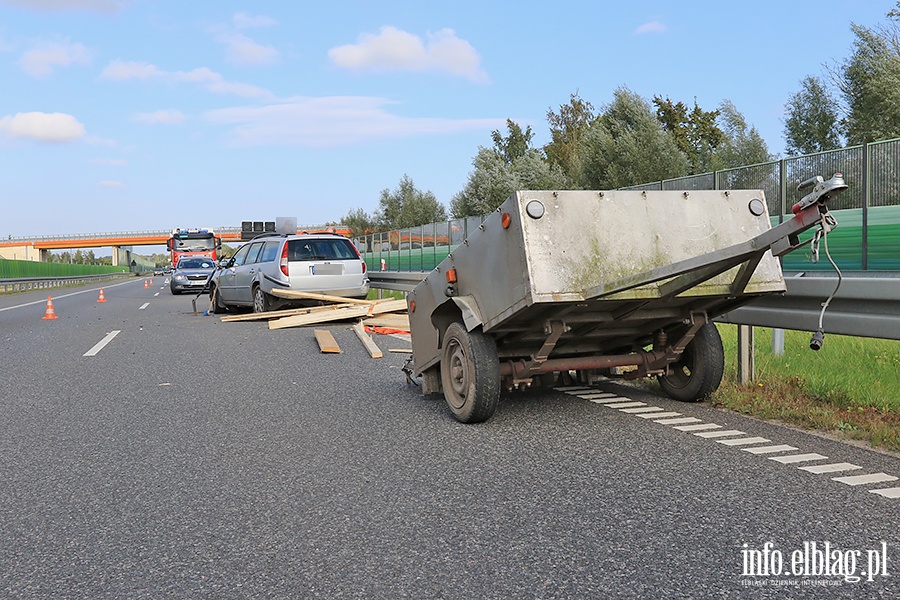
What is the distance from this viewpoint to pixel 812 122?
146ft

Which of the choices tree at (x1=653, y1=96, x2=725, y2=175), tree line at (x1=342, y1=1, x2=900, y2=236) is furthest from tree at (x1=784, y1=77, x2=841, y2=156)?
tree at (x1=653, y1=96, x2=725, y2=175)

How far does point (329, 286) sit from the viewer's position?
15.0 meters

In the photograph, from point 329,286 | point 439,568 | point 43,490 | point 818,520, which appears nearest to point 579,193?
point 818,520

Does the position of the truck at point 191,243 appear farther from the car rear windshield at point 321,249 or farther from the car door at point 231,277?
the car rear windshield at point 321,249

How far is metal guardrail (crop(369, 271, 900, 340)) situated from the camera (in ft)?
16.5

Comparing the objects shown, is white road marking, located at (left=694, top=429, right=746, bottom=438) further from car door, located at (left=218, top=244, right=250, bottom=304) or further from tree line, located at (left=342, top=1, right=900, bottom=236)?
tree line, located at (left=342, top=1, right=900, bottom=236)

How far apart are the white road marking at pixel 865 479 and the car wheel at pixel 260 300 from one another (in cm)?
1260

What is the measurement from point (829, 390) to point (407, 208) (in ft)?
234

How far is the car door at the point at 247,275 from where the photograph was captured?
52.0ft

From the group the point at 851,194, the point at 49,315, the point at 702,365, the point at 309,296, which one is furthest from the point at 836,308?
the point at 49,315

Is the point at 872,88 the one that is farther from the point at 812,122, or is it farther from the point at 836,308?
the point at 836,308

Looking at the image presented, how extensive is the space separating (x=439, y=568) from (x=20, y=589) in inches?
61.5

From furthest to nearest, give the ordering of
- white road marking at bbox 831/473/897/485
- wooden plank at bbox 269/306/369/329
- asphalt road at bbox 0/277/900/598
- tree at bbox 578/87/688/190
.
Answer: tree at bbox 578/87/688/190 → wooden plank at bbox 269/306/369/329 → white road marking at bbox 831/473/897/485 → asphalt road at bbox 0/277/900/598

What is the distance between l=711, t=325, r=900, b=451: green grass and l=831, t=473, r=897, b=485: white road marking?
0.65 metres
